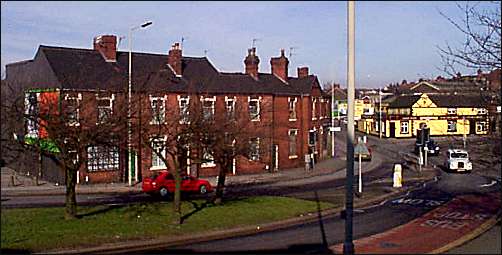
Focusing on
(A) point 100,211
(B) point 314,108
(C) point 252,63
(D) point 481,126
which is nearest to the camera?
(D) point 481,126

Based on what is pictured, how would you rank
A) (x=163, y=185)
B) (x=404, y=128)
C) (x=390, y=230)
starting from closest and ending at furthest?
(x=390, y=230) < (x=163, y=185) < (x=404, y=128)

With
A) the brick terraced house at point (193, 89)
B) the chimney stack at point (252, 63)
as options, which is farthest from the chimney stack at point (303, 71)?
the chimney stack at point (252, 63)

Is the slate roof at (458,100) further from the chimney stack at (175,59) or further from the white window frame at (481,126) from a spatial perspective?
the chimney stack at (175,59)

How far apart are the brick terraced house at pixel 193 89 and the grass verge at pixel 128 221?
2468mm

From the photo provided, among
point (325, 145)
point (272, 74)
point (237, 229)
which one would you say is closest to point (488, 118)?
point (237, 229)

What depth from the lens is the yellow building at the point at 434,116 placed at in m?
15.6

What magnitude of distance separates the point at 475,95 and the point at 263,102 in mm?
28281

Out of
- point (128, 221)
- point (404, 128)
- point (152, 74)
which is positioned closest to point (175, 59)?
point (152, 74)

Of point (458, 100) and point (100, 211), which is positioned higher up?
point (458, 100)

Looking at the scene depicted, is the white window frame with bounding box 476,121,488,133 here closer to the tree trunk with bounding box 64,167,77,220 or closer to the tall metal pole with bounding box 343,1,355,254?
the tall metal pole with bounding box 343,1,355,254

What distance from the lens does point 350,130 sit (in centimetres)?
1145

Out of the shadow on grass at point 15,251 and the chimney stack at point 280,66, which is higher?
the chimney stack at point 280,66

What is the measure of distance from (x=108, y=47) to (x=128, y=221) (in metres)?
19.7

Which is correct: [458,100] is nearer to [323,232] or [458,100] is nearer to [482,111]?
[482,111]
